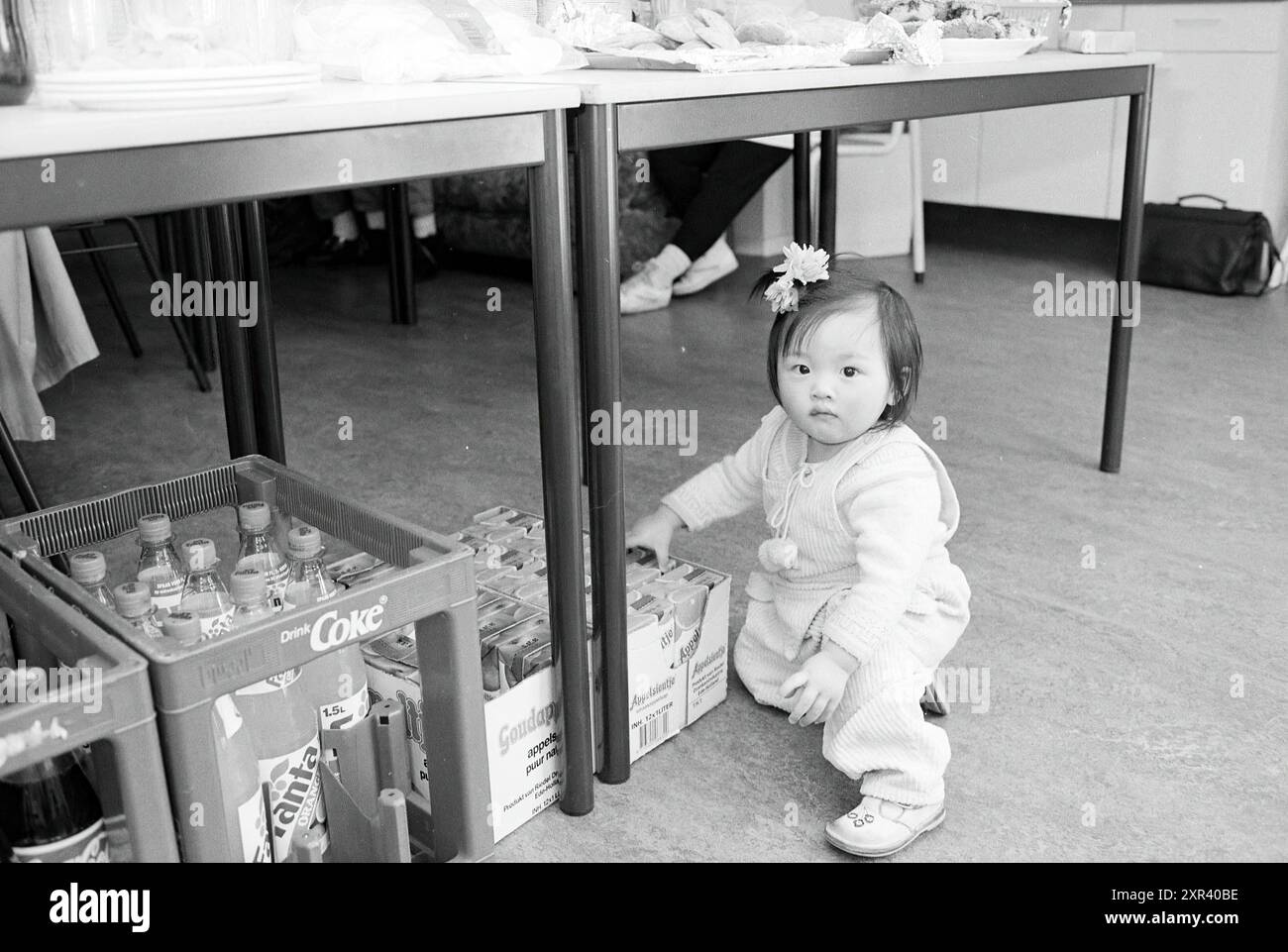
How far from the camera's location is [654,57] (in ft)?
4.48

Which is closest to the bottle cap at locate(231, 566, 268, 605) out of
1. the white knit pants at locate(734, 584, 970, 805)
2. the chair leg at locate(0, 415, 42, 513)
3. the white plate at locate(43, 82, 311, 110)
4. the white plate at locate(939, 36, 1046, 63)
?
the white plate at locate(43, 82, 311, 110)

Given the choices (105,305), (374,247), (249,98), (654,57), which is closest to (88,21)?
(249,98)

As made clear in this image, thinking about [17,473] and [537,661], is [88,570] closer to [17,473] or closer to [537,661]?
[537,661]

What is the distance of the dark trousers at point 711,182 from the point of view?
3604 millimetres

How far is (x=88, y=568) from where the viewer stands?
107cm

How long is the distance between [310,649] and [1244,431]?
2065mm

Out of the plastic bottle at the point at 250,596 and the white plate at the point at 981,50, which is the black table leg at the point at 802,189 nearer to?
the white plate at the point at 981,50

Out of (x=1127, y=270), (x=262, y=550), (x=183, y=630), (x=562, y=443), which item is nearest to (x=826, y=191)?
(x=1127, y=270)

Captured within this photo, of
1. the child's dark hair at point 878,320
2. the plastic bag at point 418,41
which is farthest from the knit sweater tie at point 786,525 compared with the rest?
the plastic bag at point 418,41

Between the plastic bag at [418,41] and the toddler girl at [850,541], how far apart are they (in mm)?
356

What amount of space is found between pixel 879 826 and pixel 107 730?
0.71m

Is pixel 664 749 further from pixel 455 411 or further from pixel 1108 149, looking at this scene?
pixel 1108 149

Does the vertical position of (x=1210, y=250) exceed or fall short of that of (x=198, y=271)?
it falls short

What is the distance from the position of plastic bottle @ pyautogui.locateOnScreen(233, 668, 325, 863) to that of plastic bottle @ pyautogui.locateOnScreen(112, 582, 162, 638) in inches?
4.0
